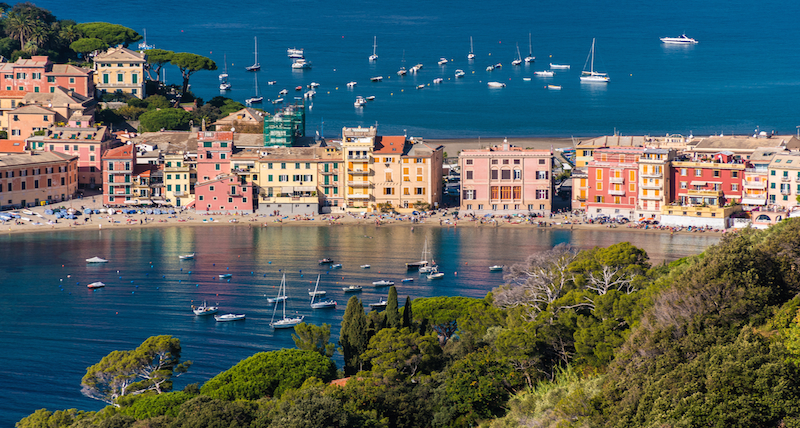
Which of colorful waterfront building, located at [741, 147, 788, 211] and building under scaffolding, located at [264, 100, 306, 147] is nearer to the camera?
colorful waterfront building, located at [741, 147, 788, 211]

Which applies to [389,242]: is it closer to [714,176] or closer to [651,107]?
[714,176]

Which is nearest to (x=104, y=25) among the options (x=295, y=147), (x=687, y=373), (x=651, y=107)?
(x=295, y=147)

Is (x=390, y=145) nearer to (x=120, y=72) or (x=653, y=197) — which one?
(x=653, y=197)

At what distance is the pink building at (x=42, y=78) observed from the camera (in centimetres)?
11006

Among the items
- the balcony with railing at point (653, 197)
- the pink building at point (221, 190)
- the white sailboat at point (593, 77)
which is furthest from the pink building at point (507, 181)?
the white sailboat at point (593, 77)

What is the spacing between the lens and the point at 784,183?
83188mm

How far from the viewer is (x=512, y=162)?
89562 mm

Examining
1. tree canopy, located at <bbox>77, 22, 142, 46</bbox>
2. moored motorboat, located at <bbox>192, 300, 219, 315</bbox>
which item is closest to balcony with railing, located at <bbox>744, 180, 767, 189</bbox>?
moored motorboat, located at <bbox>192, 300, 219, 315</bbox>

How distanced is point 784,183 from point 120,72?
6615 centimetres

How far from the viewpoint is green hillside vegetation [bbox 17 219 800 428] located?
2936cm

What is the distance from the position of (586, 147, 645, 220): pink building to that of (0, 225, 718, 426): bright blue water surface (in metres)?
4.17

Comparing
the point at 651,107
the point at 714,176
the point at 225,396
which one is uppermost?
the point at 651,107

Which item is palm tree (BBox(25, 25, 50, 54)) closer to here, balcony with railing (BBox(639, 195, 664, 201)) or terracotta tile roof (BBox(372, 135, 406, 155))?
terracotta tile roof (BBox(372, 135, 406, 155))

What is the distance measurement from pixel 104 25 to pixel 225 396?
97.8m
